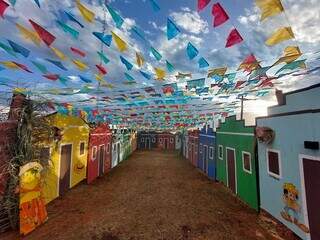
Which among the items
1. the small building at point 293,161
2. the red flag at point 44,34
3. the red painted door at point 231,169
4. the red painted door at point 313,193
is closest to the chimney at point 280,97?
the small building at point 293,161

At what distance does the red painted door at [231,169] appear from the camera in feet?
42.5

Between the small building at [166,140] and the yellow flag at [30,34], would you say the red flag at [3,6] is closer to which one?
the yellow flag at [30,34]

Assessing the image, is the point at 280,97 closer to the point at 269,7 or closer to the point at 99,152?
the point at 269,7

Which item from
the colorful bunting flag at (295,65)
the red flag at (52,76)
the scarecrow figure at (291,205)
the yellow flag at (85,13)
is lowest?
the scarecrow figure at (291,205)

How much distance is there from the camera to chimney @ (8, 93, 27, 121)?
764cm

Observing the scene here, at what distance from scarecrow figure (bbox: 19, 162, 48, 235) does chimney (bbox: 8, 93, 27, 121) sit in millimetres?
1740

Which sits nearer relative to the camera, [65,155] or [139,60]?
[139,60]

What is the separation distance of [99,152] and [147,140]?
34249 millimetres

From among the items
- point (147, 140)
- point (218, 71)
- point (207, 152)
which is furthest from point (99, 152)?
point (147, 140)

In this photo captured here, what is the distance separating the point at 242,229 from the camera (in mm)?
7895

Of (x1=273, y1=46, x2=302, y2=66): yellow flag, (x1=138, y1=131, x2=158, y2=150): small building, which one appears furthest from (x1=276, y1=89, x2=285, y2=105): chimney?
(x1=138, y1=131, x2=158, y2=150): small building

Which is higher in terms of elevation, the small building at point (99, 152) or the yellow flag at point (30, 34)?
the yellow flag at point (30, 34)

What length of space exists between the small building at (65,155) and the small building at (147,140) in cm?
3698

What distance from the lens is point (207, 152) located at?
65.5 feet
